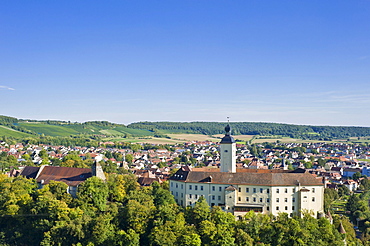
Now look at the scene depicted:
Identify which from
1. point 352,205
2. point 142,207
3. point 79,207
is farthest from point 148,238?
point 352,205

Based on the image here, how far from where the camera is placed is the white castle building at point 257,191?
215 ft

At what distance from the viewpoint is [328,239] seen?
59156 millimetres

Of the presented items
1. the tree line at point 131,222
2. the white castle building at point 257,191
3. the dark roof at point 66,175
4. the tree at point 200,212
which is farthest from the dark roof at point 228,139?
the dark roof at point 66,175

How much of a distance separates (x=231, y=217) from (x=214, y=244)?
6.42 m

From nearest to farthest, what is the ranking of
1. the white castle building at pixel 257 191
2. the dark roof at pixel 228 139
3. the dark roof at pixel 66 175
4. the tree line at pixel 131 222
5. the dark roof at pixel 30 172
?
the tree line at pixel 131 222
the white castle building at pixel 257 191
the dark roof at pixel 228 139
the dark roof at pixel 66 175
the dark roof at pixel 30 172

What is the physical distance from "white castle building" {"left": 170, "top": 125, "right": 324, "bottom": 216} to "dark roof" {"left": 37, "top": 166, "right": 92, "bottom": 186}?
19067 mm

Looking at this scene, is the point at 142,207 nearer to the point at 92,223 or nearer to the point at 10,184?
the point at 92,223

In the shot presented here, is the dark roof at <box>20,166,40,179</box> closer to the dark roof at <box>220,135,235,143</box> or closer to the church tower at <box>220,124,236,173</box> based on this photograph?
the church tower at <box>220,124,236,173</box>

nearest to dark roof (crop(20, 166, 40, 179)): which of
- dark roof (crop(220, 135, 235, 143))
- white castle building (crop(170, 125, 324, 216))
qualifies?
white castle building (crop(170, 125, 324, 216))

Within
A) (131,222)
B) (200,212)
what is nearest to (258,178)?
(200,212)

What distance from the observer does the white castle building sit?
65438 millimetres

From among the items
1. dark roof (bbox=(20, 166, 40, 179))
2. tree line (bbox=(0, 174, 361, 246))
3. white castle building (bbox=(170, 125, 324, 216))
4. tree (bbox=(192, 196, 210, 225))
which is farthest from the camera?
dark roof (bbox=(20, 166, 40, 179))

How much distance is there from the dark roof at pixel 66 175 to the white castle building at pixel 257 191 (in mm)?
19067

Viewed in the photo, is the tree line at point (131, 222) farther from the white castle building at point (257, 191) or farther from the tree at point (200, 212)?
the white castle building at point (257, 191)
